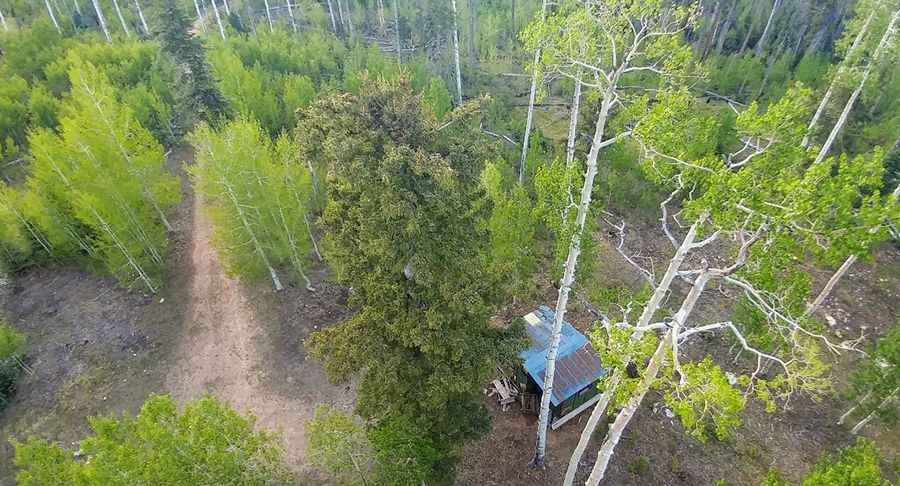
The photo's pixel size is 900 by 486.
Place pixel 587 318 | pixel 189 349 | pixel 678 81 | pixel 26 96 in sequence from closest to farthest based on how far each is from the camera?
pixel 678 81 → pixel 189 349 → pixel 587 318 → pixel 26 96

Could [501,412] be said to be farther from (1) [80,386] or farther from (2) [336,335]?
(1) [80,386]

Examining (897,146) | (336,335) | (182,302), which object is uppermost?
(336,335)

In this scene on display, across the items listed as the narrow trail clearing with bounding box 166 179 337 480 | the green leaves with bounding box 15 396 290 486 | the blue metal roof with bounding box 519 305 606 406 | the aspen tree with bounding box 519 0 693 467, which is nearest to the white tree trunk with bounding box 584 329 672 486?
the aspen tree with bounding box 519 0 693 467

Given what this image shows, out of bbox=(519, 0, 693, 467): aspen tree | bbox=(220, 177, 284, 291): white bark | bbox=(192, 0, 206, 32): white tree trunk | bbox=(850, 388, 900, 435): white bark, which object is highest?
bbox=(519, 0, 693, 467): aspen tree

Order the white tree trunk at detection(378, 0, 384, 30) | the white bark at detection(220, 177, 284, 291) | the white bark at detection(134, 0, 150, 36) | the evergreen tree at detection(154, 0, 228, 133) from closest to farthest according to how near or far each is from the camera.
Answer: the white bark at detection(220, 177, 284, 291) < the evergreen tree at detection(154, 0, 228, 133) < the white bark at detection(134, 0, 150, 36) < the white tree trunk at detection(378, 0, 384, 30)

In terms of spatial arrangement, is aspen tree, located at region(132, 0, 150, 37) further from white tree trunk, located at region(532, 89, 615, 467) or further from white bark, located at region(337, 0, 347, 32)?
white tree trunk, located at region(532, 89, 615, 467)

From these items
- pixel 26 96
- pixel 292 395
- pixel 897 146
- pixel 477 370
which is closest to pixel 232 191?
pixel 292 395

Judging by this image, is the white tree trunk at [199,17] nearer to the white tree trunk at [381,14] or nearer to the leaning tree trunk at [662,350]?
the white tree trunk at [381,14]
